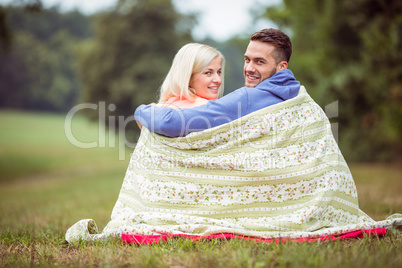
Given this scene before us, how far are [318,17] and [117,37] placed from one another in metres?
9.04

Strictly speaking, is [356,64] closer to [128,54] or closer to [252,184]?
[128,54]

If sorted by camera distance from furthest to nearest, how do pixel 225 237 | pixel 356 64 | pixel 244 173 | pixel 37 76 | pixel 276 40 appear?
pixel 37 76 < pixel 356 64 < pixel 276 40 < pixel 244 173 < pixel 225 237

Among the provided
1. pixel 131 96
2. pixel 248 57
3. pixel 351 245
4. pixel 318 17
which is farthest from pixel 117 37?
pixel 351 245

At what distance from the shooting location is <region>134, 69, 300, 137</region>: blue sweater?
11.8 feet

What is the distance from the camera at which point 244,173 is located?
356cm

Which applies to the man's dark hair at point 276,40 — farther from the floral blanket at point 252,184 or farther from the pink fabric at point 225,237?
the pink fabric at point 225,237

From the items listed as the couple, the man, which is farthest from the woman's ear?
the couple

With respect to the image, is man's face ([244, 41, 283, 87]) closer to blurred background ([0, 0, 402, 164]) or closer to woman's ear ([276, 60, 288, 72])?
woman's ear ([276, 60, 288, 72])

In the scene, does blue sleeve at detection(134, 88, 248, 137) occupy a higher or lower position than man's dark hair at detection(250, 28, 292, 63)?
lower

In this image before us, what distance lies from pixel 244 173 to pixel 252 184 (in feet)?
0.38

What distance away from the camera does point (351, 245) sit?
3.06 meters

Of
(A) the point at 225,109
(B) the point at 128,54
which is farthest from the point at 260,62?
(B) the point at 128,54

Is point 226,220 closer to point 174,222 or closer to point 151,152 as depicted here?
point 174,222

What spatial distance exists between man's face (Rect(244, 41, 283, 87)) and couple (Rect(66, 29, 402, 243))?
0.02 m
